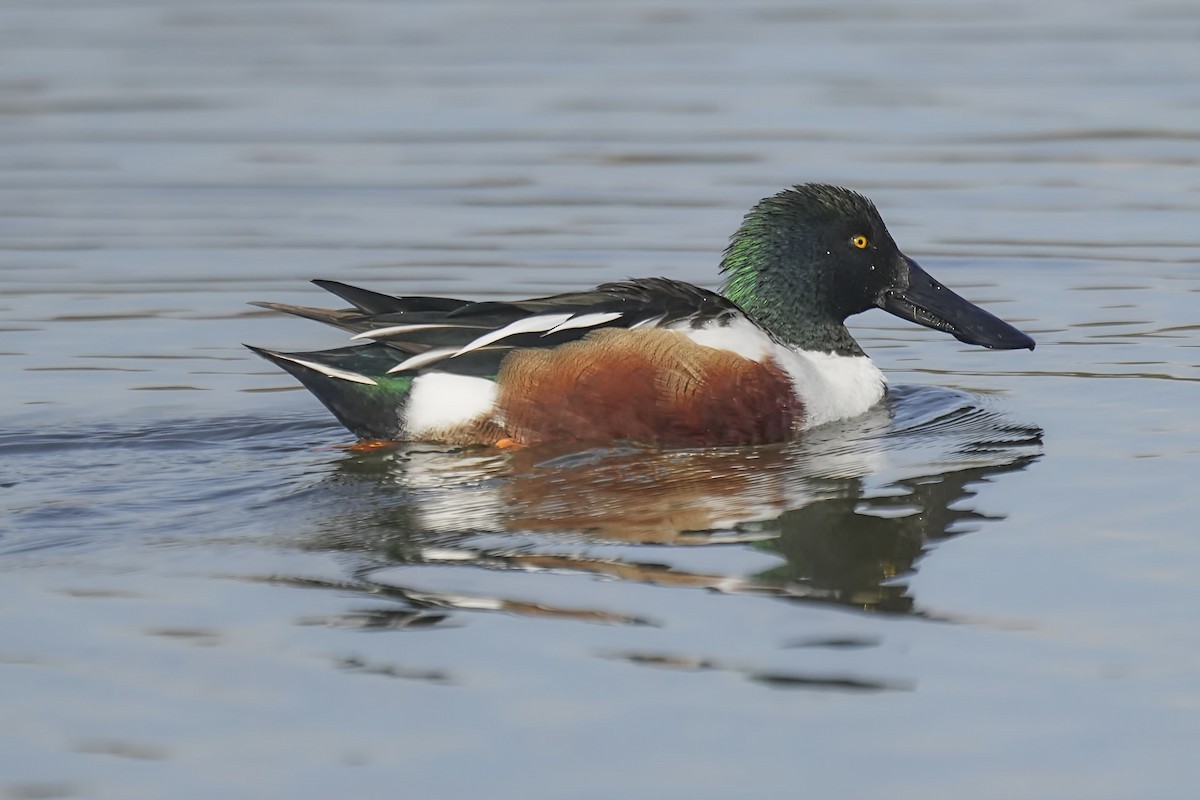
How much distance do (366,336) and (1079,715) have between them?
10.1ft

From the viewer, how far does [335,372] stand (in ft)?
21.6

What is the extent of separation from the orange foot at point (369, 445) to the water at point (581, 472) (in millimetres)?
70

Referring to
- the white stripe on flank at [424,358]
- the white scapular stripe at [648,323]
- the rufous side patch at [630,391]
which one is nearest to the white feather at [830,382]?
the rufous side patch at [630,391]

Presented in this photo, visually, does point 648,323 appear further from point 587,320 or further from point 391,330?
point 391,330

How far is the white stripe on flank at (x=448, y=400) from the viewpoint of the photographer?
6613 millimetres

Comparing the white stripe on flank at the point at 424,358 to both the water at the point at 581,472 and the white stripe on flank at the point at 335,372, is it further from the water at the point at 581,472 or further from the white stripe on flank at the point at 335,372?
the water at the point at 581,472

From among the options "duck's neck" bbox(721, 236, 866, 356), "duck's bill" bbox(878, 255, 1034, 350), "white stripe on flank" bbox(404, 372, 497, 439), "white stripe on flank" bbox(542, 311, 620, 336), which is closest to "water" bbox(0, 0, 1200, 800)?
"white stripe on flank" bbox(404, 372, 497, 439)

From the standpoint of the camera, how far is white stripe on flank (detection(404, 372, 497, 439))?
6.61m

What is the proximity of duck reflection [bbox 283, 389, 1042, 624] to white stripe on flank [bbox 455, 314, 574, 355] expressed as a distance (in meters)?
0.38

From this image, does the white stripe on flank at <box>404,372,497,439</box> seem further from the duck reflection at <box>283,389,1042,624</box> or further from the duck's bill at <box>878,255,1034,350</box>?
the duck's bill at <box>878,255,1034,350</box>

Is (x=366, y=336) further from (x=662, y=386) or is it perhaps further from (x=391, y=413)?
(x=662, y=386)

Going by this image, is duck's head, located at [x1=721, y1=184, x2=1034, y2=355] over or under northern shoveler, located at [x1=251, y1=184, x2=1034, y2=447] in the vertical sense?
over

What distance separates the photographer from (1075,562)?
16.9 ft

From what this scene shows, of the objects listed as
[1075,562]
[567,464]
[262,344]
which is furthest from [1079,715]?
[262,344]
